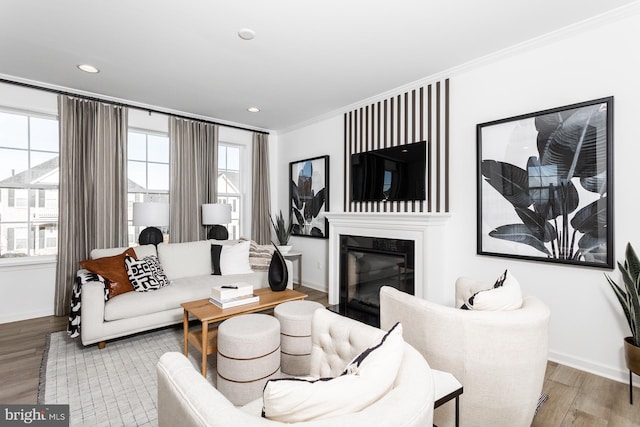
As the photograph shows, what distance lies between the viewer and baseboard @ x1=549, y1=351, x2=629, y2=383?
2223mm

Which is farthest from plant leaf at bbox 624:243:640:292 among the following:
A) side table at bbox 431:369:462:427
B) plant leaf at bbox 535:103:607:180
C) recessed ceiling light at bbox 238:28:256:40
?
recessed ceiling light at bbox 238:28:256:40

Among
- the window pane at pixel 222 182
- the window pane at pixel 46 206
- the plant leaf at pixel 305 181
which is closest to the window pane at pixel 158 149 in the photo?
the window pane at pixel 222 182

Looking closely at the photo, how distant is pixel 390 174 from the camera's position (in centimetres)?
367

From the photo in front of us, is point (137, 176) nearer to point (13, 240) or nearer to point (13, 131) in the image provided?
point (13, 131)

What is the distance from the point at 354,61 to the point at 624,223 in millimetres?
2482

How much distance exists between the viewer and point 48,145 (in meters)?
3.68

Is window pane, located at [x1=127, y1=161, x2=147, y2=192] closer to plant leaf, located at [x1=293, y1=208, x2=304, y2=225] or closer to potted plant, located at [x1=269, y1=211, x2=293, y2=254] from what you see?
potted plant, located at [x1=269, y1=211, x2=293, y2=254]

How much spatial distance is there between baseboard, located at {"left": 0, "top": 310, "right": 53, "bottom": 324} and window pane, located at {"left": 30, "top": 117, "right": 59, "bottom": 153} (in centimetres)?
186

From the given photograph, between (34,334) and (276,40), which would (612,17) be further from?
(34,334)

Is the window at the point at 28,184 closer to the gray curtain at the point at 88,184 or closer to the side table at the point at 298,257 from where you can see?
the gray curtain at the point at 88,184

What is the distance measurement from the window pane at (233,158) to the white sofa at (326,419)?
14.2ft

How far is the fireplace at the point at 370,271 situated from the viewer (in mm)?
3400

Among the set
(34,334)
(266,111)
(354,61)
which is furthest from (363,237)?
(34,334)

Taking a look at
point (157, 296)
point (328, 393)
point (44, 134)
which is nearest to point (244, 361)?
point (328, 393)
